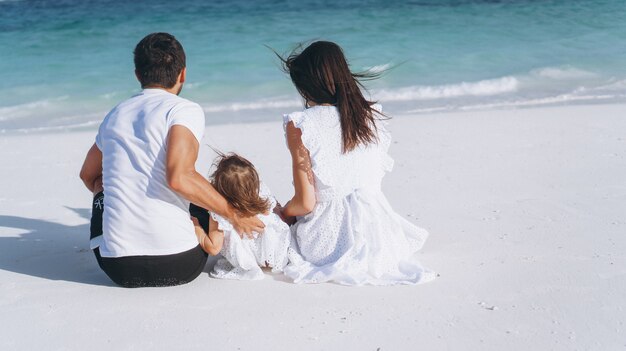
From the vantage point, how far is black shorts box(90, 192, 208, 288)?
11.3ft

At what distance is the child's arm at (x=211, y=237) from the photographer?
3.60 m

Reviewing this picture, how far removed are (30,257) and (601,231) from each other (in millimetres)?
3016

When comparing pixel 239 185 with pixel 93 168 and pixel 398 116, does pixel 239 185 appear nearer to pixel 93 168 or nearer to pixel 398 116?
pixel 93 168

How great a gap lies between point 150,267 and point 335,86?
1146mm

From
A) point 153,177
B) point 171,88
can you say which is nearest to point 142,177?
A: point 153,177

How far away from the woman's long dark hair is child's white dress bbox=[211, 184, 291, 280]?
49cm

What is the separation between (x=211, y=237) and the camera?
11.9ft

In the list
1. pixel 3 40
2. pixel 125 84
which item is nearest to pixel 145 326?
pixel 125 84

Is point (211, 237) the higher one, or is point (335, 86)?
point (335, 86)

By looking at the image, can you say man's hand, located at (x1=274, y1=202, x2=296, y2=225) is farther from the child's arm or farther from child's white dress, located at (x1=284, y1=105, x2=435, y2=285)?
the child's arm

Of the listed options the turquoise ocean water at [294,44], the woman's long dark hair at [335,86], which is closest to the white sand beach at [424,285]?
the woman's long dark hair at [335,86]

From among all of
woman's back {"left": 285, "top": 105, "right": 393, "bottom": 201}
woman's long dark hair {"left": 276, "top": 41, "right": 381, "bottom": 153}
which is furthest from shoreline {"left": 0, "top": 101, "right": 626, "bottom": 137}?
woman's long dark hair {"left": 276, "top": 41, "right": 381, "bottom": 153}

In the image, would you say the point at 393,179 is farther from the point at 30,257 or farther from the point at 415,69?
the point at 415,69

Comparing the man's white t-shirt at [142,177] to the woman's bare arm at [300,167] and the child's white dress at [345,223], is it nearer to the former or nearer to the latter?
the woman's bare arm at [300,167]
